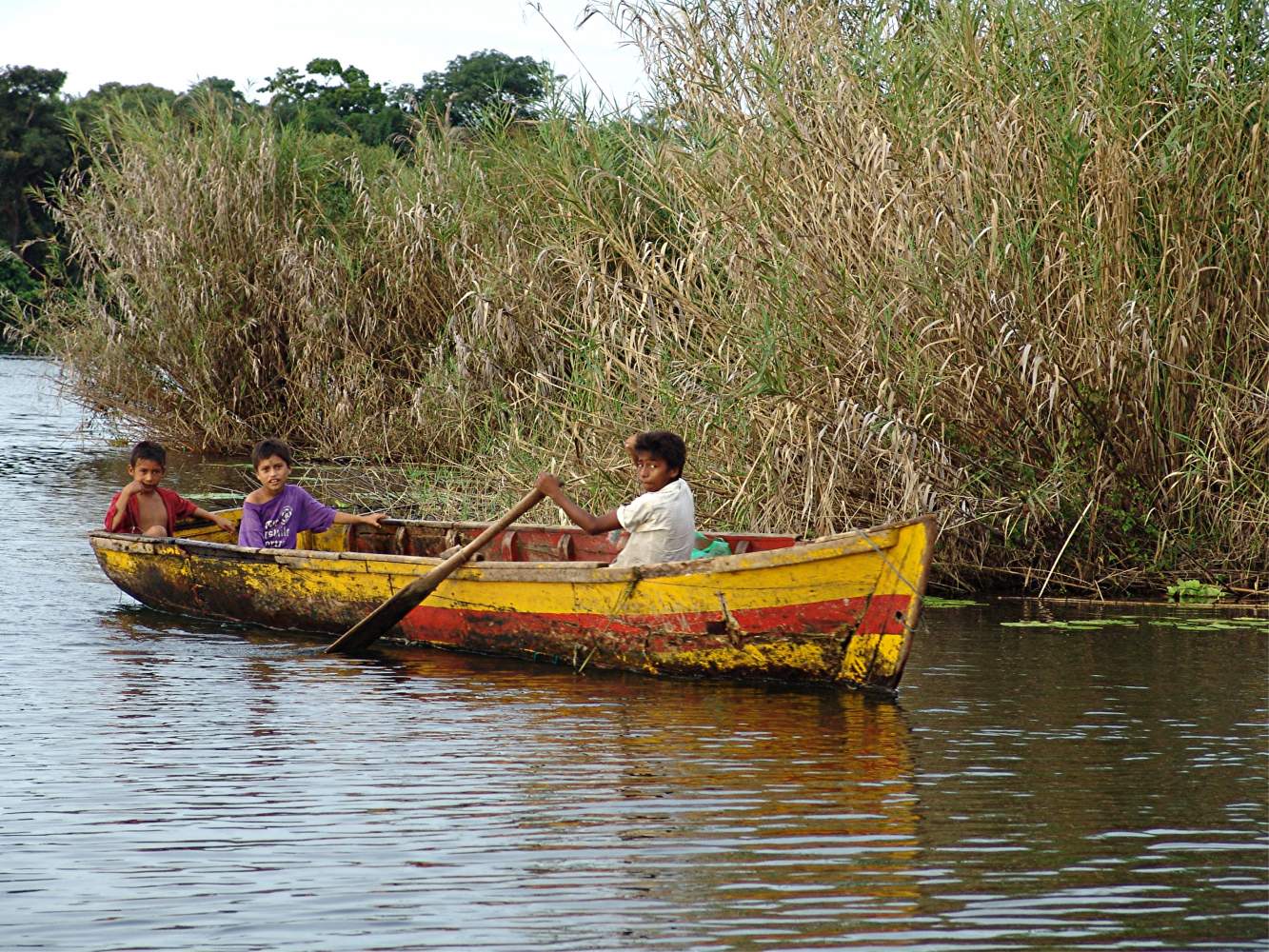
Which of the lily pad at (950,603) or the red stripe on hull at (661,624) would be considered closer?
the red stripe on hull at (661,624)

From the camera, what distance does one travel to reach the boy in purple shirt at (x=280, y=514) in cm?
899

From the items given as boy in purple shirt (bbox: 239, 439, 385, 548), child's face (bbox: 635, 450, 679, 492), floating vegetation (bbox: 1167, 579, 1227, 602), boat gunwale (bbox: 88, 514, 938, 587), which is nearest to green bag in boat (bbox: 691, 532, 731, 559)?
boat gunwale (bbox: 88, 514, 938, 587)

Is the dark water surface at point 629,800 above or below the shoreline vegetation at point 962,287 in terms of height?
below

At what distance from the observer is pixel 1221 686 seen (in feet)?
22.8

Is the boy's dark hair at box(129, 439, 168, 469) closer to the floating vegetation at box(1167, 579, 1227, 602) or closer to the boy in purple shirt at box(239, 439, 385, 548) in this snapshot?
the boy in purple shirt at box(239, 439, 385, 548)

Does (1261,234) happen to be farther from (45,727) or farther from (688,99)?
(45,727)

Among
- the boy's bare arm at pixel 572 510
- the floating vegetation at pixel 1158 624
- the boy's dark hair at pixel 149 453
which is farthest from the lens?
the boy's dark hair at pixel 149 453

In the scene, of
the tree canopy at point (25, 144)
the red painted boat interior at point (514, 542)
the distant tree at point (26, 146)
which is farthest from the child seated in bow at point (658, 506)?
the tree canopy at point (25, 144)

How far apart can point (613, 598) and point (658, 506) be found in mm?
451

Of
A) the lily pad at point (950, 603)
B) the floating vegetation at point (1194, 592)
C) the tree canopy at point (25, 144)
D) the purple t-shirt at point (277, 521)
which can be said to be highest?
the tree canopy at point (25, 144)

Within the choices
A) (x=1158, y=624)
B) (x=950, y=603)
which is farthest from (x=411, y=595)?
(x=1158, y=624)

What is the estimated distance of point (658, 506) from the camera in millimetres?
7379

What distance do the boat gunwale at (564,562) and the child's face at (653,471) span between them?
0.44 metres

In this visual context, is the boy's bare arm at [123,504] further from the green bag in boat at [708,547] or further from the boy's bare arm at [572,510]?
the green bag in boat at [708,547]
